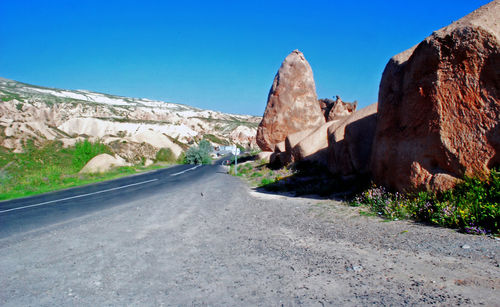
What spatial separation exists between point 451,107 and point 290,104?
18.1 m

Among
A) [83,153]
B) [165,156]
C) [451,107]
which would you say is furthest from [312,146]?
[165,156]

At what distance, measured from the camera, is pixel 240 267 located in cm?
435

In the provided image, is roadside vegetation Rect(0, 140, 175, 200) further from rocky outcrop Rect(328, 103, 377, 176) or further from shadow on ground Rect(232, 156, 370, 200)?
rocky outcrop Rect(328, 103, 377, 176)

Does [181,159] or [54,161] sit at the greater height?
[181,159]

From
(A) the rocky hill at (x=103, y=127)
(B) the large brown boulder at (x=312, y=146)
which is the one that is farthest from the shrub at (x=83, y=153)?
(B) the large brown boulder at (x=312, y=146)

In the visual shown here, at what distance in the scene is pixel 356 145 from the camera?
1106cm

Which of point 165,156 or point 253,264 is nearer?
point 253,264

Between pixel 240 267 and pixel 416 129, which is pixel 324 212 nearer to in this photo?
pixel 416 129

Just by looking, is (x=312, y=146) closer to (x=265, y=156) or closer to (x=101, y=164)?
(x=265, y=156)

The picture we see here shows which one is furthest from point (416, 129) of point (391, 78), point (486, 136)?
point (391, 78)

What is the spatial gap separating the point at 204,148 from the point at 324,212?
37.2 m

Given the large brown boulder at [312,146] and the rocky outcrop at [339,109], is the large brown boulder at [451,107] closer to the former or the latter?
the large brown boulder at [312,146]

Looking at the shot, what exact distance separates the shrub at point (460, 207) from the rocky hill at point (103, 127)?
3797cm

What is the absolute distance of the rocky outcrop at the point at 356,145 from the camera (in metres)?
10.8
